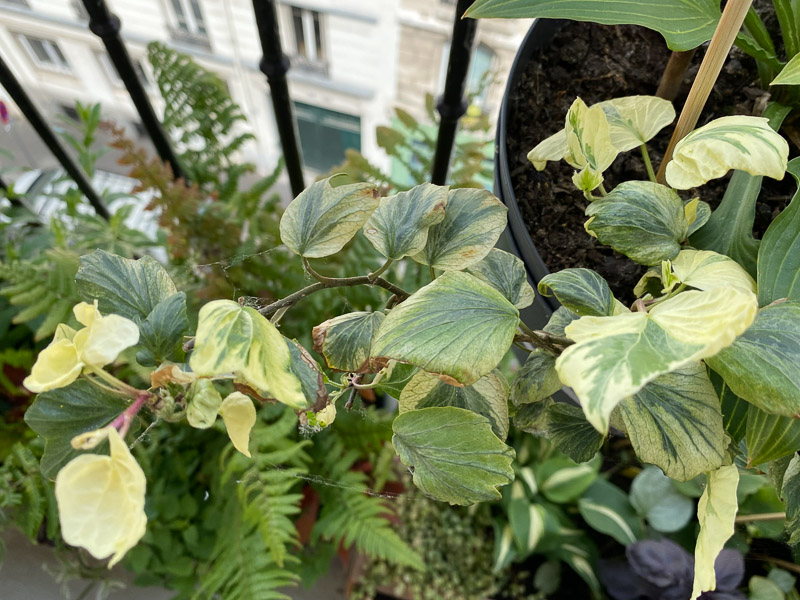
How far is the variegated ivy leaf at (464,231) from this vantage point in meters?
0.28

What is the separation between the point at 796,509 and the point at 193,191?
0.68m

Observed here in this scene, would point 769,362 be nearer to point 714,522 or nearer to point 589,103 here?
point 714,522

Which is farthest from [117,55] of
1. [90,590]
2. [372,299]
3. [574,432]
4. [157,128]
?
[90,590]

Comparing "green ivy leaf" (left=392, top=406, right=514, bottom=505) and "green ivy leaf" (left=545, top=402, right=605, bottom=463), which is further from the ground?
A: "green ivy leaf" (left=392, top=406, right=514, bottom=505)

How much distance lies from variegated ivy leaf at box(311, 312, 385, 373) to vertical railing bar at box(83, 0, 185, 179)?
506 millimetres

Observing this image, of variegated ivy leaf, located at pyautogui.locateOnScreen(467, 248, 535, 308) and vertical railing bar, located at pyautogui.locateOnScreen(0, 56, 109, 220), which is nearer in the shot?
variegated ivy leaf, located at pyautogui.locateOnScreen(467, 248, 535, 308)

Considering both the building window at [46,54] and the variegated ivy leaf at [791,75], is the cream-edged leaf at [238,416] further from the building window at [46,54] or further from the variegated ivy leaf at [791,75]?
the building window at [46,54]

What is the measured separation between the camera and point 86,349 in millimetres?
196

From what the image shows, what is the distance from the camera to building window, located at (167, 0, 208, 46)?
215cm

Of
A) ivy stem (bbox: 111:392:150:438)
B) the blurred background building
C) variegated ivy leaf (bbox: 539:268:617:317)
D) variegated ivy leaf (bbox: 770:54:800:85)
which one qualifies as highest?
variegated ivy leaf (bbox: 770:54:800:85)

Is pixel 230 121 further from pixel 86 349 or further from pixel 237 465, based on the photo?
pixel 86 349

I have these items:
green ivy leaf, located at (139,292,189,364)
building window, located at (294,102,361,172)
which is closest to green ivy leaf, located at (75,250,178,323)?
green ivy leaf, located at (139,292,189,364)

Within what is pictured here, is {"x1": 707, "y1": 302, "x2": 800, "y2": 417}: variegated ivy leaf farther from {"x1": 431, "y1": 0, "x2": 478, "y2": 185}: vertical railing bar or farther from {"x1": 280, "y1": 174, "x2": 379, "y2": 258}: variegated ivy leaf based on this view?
{"x1": 431, "y1": 0, "x2": 478, "y2": 185}: vertical railing bar

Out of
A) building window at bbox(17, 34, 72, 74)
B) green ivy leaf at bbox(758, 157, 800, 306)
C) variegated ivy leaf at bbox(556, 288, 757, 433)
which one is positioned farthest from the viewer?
building window at bbox(17, 34, 72, 74)
